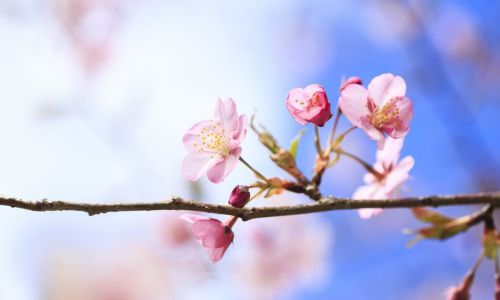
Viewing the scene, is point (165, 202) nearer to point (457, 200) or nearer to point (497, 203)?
point (457, 200)

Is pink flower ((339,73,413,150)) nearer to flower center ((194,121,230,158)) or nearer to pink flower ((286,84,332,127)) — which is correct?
pink flower ((286,84,332,127))

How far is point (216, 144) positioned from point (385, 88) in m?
0.38

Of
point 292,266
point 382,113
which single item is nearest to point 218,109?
point 382,113

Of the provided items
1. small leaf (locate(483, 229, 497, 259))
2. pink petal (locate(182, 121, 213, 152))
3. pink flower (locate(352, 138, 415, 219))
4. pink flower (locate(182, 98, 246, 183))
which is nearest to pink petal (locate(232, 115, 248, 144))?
pink flower (locate(182, 98, 246, 183))

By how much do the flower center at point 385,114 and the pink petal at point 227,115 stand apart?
0.29m

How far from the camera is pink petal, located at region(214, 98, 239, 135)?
1327 mm

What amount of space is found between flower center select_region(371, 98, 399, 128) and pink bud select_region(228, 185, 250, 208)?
34cm

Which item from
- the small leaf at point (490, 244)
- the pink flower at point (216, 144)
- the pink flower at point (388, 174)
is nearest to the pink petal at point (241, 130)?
the pink flower at point (216, 144)

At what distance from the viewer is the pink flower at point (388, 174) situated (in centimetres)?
144

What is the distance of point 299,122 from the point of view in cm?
125

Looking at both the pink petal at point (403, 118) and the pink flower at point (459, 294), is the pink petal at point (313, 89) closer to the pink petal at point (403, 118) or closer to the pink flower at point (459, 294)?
the pink petal at point (403, 118)

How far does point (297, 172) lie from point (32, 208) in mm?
524

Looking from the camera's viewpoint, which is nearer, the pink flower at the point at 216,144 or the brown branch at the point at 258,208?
the brown branch at the point at 258,208

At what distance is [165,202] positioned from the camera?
105cm
